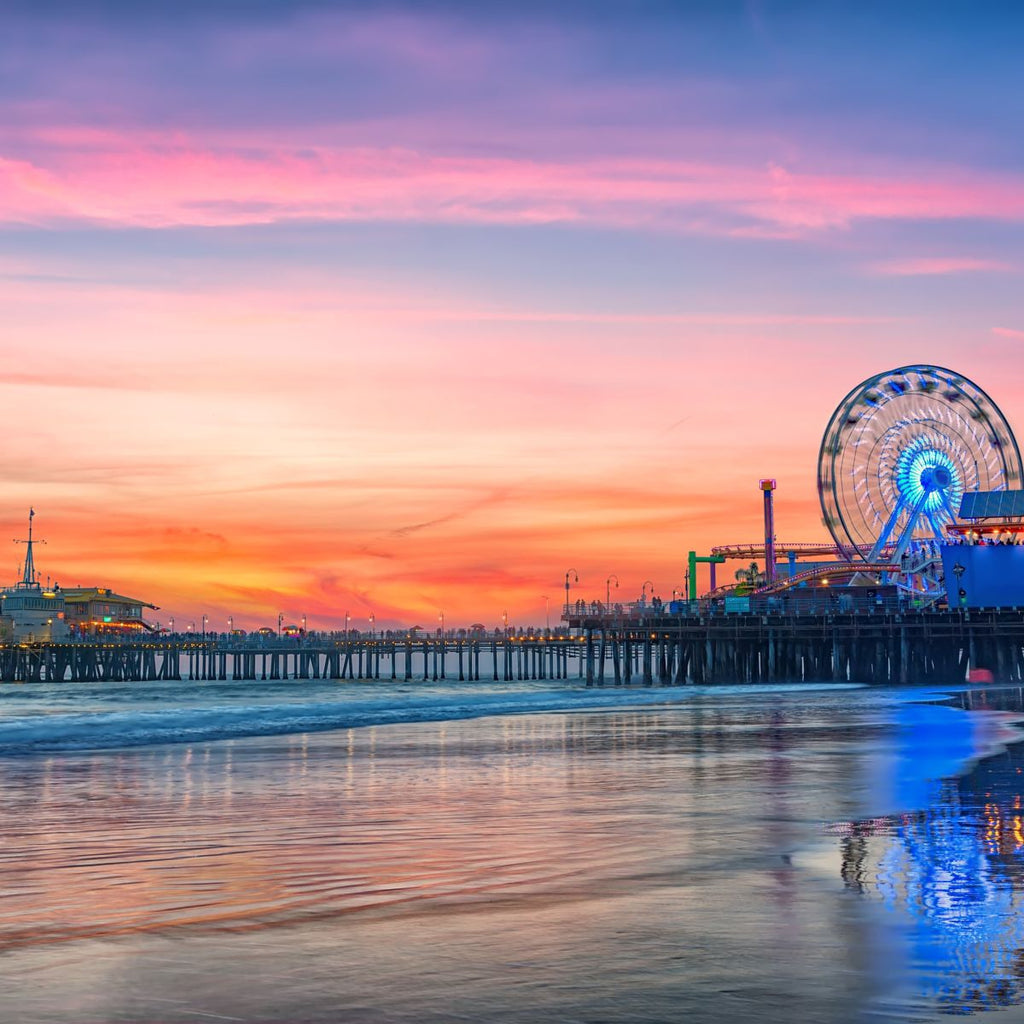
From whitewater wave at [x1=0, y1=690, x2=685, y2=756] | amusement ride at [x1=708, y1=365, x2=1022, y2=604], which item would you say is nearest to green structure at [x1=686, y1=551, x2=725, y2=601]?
amusement ride at [x1=708, y1=365, x2=1022, y2=604]

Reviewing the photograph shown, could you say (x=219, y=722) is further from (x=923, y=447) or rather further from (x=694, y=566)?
(x=694, y=566)

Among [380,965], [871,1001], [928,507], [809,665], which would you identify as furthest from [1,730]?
[928,507]

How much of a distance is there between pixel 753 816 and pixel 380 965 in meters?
8.90

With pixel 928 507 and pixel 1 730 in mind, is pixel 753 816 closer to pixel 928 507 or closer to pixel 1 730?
pixel 1 730

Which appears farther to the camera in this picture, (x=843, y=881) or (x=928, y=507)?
(x=928, y=507)

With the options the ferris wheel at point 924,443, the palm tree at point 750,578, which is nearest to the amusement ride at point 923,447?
the ferris wheel at point 924,443

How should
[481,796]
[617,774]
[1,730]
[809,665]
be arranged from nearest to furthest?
[481,796], [617,774], [1,730], [809,665]

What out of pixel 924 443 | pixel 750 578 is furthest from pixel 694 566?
pixel 924 443

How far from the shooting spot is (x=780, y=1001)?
7914mm

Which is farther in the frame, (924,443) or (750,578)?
(750,578)

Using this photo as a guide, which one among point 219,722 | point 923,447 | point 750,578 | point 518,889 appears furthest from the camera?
point 750,578

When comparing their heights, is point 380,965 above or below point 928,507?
below

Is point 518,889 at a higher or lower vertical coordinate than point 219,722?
higher

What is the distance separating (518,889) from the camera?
462 inches
